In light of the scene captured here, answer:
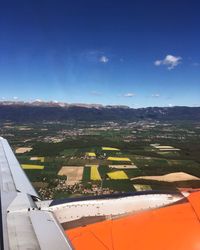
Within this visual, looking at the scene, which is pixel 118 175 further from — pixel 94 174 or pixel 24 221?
pixel 24 221

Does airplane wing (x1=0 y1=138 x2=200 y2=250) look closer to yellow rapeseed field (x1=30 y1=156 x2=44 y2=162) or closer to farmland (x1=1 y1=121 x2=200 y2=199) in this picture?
farmland (x1=1 y1=121 x2=200 y2=199)

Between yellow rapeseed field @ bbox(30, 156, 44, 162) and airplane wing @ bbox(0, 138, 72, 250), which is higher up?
airplane wing @ bbox(0, 138, 72, 250)

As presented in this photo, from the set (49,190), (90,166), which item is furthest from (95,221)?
(90,166)

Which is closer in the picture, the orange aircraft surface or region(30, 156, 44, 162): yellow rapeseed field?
the orange aircraft surface

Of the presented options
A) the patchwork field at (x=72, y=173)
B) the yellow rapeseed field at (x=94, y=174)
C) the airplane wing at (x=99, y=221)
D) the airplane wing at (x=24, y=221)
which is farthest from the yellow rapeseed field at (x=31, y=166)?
the airplane wing at (x=99, y=221)

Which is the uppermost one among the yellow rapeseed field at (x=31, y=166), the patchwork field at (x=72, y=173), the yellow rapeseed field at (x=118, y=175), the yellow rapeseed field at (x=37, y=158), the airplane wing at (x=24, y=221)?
the airplane wing at (x=24, y=221)

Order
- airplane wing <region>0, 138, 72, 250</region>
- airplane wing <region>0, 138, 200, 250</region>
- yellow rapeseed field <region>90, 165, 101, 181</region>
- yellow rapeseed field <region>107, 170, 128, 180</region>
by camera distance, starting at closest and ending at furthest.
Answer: airplane wing <region>0, 138, 72, 250</region> < airplane wing <region>0, 138, 200, 250</region> < yellow rapeseed field <region>90, 165, 101, 181</region> < yellow rapeseed field <region>107, 170, 128, 180</region>

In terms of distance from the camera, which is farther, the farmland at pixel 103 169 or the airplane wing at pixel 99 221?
the farmland at pixel 103 169

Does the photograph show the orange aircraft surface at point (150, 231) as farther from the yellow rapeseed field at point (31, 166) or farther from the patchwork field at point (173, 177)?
the yellow rapeseed field at point (31, 166)

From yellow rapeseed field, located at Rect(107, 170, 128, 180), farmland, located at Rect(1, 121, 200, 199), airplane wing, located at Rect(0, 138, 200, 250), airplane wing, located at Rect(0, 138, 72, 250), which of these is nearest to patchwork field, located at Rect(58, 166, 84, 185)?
farmland, located at Rect(1, 121, 200, 199)

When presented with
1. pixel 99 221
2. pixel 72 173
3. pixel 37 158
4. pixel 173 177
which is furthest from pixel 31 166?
pixel 99 221
